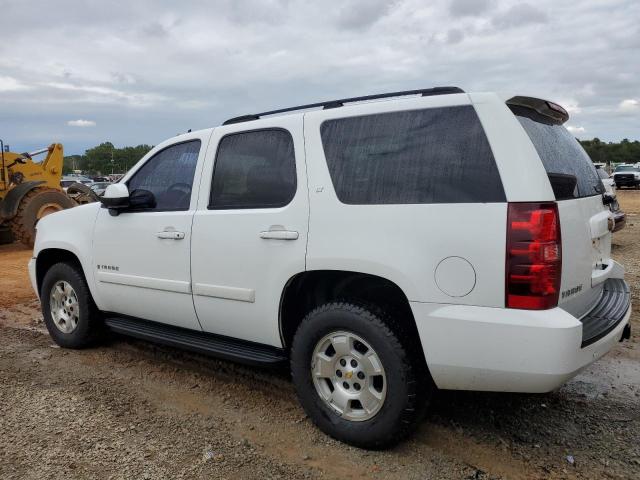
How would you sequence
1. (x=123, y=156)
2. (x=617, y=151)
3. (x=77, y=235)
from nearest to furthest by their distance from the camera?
(x=77, y=235) → (x=617, y=151) → (x=123, y=156)

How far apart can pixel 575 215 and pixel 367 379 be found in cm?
140

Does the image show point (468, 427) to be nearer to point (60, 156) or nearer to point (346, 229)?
point (346, 229)

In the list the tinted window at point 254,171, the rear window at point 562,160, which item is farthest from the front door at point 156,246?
the rear window at point 562,160

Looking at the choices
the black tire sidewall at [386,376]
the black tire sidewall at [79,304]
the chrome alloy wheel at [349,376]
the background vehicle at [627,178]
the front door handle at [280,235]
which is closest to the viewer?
the black tire sidewall at [386,376]

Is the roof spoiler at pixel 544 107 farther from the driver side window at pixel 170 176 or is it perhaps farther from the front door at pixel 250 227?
the driver side window at pixel 170 176

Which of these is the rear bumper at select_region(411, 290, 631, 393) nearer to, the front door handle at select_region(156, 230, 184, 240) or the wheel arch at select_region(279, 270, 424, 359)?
the wheel arch at select_region(279, 270, 424, 359)

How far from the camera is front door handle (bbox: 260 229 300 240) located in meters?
3.25

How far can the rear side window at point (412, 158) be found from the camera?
274cm

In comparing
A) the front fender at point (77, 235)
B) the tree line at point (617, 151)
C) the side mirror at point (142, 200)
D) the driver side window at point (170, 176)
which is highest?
the tree line at point (617, 151)

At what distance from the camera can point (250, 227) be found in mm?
3459

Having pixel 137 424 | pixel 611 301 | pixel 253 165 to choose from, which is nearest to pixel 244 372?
pixel 137 424

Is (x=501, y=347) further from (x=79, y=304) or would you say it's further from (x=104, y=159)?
(x=104, y=159)

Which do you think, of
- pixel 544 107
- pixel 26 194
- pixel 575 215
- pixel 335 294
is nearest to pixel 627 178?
pixel 26 194

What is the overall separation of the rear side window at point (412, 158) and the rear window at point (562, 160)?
31cm
